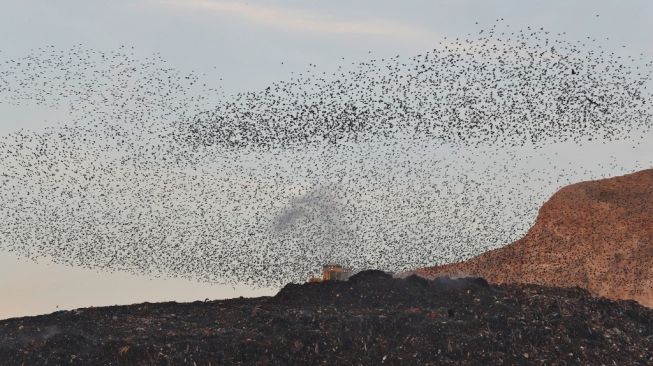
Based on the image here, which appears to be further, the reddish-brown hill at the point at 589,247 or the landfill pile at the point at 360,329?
the reddish-brown hill at the point at 589,247

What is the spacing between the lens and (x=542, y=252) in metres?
40.3

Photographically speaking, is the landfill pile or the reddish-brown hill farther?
the reddish-brown hill

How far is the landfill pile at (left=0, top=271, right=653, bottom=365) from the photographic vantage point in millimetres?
17094

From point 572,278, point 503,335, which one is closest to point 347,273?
point 503,335

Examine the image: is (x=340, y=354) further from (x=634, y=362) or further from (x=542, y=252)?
(x=542, y=252)

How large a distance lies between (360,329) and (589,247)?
24.2 metres

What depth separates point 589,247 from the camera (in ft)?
128

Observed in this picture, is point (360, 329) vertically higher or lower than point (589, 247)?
lower

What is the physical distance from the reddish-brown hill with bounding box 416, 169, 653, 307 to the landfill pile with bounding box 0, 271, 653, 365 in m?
15.7

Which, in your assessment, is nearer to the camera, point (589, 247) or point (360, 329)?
point (360, 329)

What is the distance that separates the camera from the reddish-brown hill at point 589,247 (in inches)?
1464

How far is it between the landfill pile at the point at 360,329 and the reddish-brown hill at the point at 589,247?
15650mm

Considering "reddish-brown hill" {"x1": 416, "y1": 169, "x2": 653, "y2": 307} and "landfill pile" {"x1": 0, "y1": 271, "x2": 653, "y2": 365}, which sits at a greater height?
"reddish-brown hill" {"x1": 416, "y1": 169, "x2": 653, "y2": 307}

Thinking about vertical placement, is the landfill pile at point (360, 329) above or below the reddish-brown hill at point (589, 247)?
below
